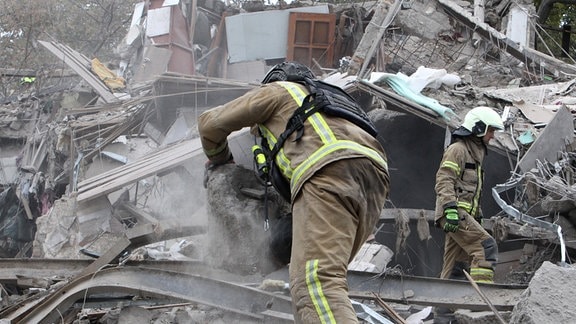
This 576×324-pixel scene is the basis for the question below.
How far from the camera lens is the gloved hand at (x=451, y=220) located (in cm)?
614

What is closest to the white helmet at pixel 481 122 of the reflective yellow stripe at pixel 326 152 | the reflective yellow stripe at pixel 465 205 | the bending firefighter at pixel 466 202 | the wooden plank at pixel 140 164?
the bending firefighter at pixel 466 202

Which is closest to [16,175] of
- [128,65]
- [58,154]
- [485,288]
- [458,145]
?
[58,154]

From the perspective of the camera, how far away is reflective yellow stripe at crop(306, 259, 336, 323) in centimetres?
292

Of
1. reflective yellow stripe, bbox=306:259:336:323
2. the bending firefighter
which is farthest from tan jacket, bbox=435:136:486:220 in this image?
reflective yellow stripe, bbox=306:259:336:323

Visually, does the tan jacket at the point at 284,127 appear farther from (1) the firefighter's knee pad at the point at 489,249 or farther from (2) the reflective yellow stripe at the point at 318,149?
(1) the firefighter's knee pad at the point at 489,249

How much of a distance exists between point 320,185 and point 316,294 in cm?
46

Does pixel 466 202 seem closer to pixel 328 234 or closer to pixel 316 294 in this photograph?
pixel 328 234

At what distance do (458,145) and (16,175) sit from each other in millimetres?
8729

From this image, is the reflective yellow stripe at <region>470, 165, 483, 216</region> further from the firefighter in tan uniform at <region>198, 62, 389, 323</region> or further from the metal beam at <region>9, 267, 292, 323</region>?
the firefighter in tan uniform at <region>198, 62, 389, 323</region>

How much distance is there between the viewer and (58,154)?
36.9ft

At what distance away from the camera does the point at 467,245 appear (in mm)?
6238

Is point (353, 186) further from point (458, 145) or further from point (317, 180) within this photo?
point (458, 145)

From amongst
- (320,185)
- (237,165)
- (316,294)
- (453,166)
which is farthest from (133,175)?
(316,294)

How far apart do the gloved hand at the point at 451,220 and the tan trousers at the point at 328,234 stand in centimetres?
297
